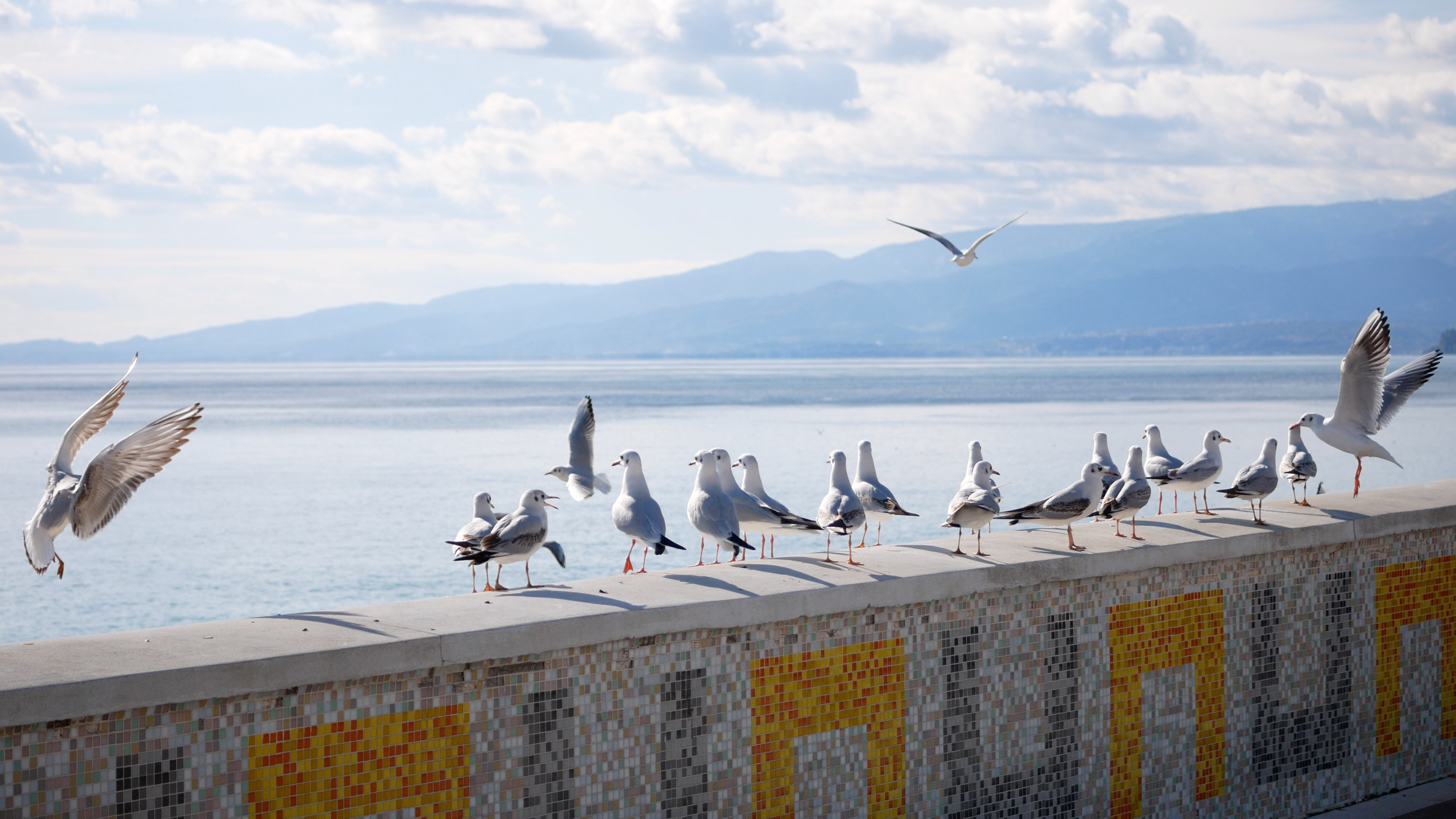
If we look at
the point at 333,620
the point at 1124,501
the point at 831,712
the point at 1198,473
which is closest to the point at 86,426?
the point at 333,620

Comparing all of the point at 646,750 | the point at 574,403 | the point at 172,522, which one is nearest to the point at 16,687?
the point at 646,750

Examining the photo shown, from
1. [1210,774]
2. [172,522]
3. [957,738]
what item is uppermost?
[957,738]

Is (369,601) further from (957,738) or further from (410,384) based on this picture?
(410,384)

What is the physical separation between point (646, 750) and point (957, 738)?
147 cm

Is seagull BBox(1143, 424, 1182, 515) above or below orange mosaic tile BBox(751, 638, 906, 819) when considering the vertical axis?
above

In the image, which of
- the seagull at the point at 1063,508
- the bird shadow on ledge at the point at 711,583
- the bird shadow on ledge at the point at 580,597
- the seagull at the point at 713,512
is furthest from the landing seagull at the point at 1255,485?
the bird shadow on ledge at the point at 580,597

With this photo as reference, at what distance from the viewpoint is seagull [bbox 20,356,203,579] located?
5855 millimetres

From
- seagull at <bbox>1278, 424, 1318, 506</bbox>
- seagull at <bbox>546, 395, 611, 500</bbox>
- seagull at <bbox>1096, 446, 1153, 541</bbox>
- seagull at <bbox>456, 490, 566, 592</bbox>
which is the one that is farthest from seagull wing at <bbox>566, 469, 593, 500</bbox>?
seagull at <bbox>1278, 424, 1318, 506</bbox>

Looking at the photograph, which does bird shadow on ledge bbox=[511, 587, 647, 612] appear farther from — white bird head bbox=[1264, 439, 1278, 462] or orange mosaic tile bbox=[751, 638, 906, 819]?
white bird head bbox=[1264, 439, 1278, 462]

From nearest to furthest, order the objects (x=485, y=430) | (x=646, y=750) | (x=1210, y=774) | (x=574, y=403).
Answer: (x=646, y=750) < (x=1210, y=774) < (x=485, y=430) < (x=574, y=403)

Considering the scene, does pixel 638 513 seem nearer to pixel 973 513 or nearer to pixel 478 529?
pixel 478 529

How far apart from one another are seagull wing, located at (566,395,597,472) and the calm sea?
242 inches

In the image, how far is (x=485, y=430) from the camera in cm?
7962

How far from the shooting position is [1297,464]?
30.9 feet
